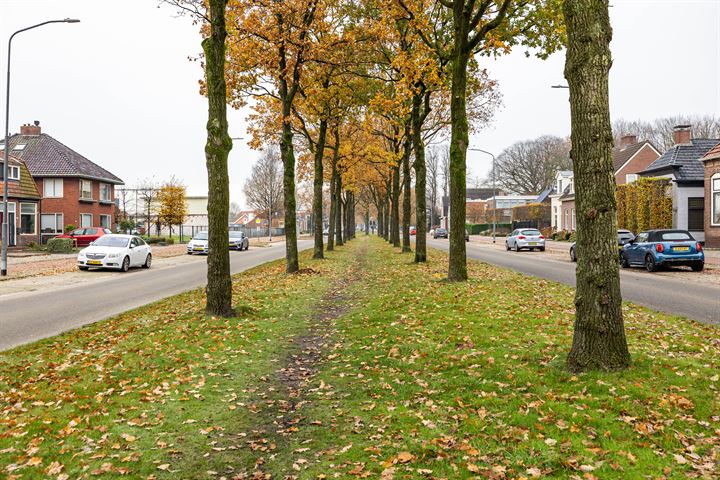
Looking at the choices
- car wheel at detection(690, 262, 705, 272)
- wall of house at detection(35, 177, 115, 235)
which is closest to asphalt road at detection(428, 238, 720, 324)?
car wheel at detection(690, 262, 705, 272)

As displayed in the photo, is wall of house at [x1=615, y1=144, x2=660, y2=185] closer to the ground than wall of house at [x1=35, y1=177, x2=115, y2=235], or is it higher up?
higher up

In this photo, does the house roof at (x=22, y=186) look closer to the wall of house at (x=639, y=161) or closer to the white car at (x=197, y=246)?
the white car at (x=197, y=246)

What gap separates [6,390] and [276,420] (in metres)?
3.36

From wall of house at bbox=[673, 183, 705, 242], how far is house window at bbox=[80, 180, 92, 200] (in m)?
48.7

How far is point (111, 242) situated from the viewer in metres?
24.3

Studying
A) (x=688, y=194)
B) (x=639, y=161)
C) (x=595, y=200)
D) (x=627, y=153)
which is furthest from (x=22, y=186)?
(x=639, y=161)

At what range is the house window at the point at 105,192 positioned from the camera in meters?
51.8

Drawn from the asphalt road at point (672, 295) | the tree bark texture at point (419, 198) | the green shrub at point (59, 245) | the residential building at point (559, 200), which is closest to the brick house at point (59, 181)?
the green shrub at point (59, 245)

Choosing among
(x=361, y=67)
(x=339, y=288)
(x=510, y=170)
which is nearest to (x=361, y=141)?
(x=361, y=67)

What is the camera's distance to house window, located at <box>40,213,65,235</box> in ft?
152

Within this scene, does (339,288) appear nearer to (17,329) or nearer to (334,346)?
(334,346)

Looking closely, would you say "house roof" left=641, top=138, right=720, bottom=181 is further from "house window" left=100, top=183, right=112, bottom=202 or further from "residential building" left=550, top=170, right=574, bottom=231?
"house window" left=100, top=183, right=112, bottom=202

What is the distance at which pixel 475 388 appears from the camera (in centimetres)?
600

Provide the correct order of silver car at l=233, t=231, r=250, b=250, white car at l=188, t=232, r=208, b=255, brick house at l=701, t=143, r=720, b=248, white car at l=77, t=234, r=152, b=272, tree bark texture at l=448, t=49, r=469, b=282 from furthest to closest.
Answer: silver car at l=233, t=231, r=250, b=250
white car at l=188, t=232, r=208, b=255
brick house at l=701, t=143, r=720, b=248
white car at l=77, t=234, r=152, b=272
tree bark texture at l=448, t=49, r=469, b=282
